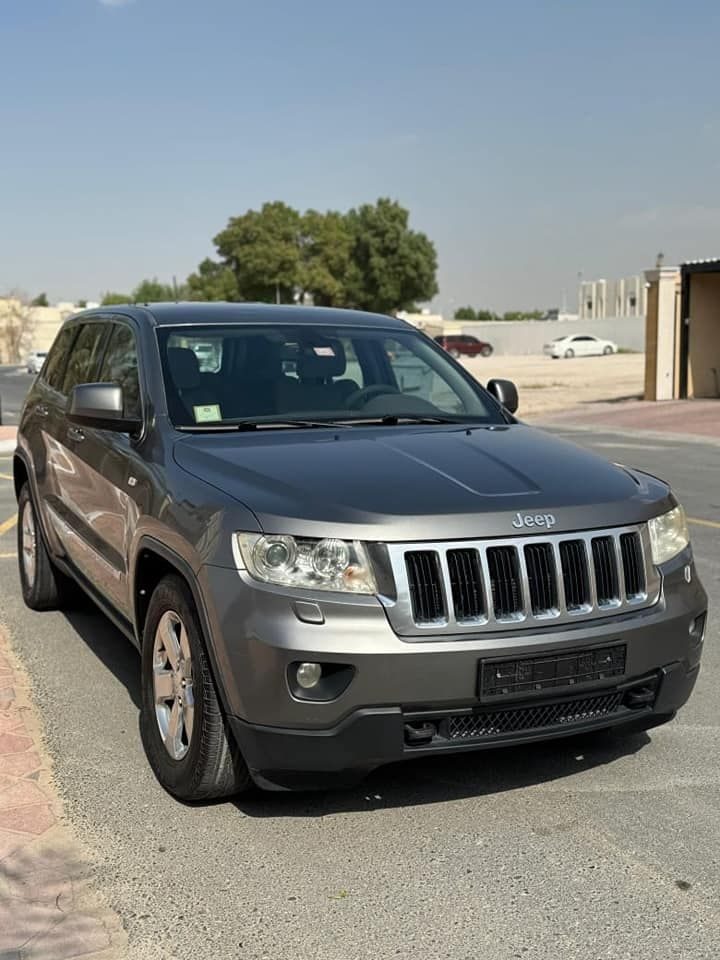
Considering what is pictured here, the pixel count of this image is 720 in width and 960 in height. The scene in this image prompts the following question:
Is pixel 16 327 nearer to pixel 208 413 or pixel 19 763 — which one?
pixel 208 413

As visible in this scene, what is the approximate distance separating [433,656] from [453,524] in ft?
1.37

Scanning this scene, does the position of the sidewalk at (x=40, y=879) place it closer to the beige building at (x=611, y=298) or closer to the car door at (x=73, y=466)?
the car door at (x=73, y=466)

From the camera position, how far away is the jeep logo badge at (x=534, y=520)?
139 inches

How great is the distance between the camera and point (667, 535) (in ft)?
13.0

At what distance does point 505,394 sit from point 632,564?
6.56 ft

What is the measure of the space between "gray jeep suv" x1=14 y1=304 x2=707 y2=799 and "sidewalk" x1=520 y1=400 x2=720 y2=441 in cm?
1602

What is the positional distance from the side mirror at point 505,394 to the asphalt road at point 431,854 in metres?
1.78

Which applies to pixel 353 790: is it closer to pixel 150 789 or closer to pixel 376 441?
pixel 150 789

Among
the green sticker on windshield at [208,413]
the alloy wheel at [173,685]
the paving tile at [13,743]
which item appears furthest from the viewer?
the green sticker on windshield at [208,413]

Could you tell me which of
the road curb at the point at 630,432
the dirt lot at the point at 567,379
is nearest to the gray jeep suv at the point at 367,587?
the road curb at the point at 630,432

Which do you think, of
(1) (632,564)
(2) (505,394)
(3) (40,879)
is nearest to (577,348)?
(2) (505,394)

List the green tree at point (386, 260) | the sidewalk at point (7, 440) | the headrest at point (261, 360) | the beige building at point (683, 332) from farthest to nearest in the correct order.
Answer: the green tree at point (386, 260), the beige building at point (683, 332), the sidewalk at point (7, 440), the headrest at point (261, 360)

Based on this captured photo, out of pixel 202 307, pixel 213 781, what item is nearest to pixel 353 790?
pixel 213 781

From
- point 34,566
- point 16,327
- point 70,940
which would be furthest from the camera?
point 16,327
